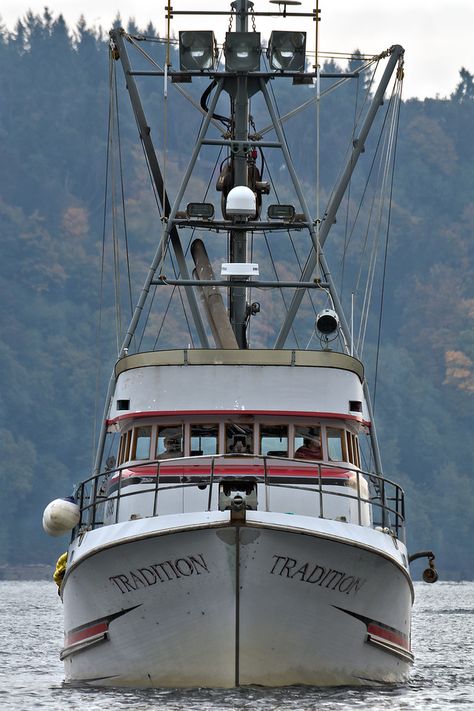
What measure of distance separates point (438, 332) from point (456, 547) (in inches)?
1476

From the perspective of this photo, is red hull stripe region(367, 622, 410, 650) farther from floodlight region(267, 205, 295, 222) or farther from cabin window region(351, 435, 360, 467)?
floodlight region(267, 205, 295, 222)

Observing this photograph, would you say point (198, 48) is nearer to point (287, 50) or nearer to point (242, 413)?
point (287, 50)

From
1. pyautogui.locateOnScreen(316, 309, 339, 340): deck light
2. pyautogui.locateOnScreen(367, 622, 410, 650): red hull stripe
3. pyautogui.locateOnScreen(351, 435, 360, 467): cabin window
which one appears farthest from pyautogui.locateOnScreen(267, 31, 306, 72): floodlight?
pyautogui.locateOnScreen(367, 622, 410, 650): red hull stripe

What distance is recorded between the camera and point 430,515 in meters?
169

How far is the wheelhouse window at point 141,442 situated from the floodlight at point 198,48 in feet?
27.0

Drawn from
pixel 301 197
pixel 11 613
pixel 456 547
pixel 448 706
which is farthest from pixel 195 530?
pixel 456 547

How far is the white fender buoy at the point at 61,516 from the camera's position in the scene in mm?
26344

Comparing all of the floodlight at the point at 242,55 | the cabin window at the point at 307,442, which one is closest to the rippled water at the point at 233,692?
the cabin window at the point at 307,442

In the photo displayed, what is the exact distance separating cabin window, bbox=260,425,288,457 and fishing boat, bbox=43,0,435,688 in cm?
2

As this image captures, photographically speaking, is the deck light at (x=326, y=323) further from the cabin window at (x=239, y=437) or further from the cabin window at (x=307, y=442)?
the cabin window at (x=239, y=437)

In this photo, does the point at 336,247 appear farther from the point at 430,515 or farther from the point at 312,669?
the point at 312,669

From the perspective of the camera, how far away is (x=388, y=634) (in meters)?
24.9

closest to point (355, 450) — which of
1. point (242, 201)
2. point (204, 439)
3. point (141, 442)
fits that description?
point (204, 439)

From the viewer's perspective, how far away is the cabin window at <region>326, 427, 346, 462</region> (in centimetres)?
2667
